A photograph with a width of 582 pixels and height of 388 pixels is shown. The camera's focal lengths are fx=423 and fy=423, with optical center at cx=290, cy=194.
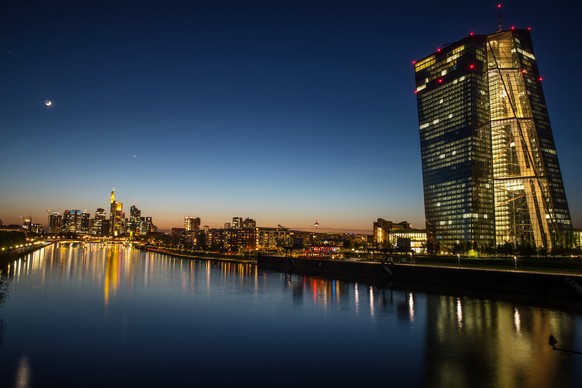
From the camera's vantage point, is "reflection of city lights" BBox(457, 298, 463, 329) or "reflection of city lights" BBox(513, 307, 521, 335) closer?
"reflection of city lights" BBox(513, 307, 521, 335)

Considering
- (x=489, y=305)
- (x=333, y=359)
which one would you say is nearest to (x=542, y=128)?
(x=489, y=305)

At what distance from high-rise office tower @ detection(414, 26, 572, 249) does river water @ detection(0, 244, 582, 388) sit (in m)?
101

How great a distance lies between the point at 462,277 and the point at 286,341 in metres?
41.9

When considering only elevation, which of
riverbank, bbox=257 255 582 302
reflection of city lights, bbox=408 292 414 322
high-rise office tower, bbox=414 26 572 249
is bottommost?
reflection of city lights, bbox=408 292 414 322

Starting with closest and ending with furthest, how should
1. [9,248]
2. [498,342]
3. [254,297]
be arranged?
[498,342] → [254,297] → [9,248]

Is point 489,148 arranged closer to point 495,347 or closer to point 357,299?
point 357,299

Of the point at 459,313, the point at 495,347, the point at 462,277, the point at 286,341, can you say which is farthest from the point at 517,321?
the point at 462,277

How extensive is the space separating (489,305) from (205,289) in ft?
151

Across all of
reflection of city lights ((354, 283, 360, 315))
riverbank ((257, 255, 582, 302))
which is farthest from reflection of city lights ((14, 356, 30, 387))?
riverbank ((257, 255, 582, 302))

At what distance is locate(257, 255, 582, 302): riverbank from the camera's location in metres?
52.4

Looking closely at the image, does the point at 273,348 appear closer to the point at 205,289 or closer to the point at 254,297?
the point at 254,297

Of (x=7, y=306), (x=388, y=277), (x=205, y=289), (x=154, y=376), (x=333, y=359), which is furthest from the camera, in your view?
(x=388, y=277)

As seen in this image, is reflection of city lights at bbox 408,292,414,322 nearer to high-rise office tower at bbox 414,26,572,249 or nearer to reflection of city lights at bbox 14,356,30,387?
reflection of city lights at bbox 14,356,30,387

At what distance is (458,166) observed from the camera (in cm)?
16600
